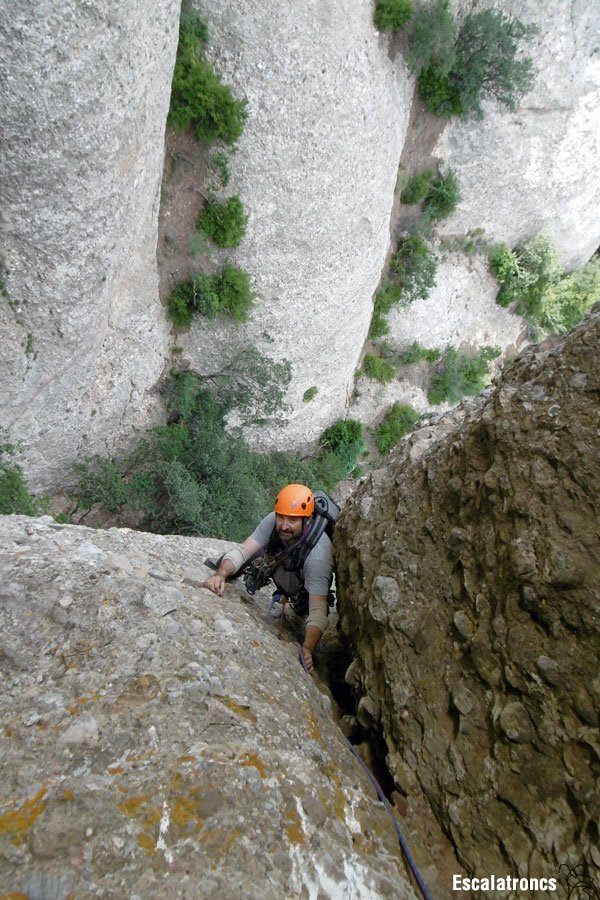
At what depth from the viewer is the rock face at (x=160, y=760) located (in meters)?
2.10

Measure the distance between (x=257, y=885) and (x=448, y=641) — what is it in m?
1.62

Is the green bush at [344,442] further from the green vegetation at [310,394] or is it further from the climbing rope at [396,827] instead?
the climbing rope at [396,827]

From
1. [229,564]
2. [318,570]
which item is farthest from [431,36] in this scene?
[229,564]

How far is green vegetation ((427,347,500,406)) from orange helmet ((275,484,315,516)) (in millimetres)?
14746

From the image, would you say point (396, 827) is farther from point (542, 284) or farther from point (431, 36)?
point (542, 284)

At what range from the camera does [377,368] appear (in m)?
17.5

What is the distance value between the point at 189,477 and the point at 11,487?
3.83 m

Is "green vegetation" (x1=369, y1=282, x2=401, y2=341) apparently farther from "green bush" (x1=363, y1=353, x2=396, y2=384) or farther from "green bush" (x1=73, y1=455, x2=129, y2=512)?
"green bush" (x1=73, y1=455, x2=129, y2=512)

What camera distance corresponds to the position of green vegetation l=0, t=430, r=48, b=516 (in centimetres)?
928

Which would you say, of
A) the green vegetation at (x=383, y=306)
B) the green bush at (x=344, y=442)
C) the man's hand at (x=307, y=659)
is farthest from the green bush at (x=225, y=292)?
the man's hand at (x=307, y=659)

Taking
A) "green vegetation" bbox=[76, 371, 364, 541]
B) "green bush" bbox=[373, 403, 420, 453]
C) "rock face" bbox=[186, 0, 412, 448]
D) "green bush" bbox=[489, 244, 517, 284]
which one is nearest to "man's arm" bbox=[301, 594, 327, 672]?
"green vegetation" bbox=[76, 371, 364, 541]

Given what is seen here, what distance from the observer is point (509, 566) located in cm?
287

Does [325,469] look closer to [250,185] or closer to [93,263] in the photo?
[250,185]

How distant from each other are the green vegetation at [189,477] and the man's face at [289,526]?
6.93m
